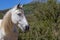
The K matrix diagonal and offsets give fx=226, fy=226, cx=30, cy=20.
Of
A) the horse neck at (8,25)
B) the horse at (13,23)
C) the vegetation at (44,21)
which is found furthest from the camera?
the vegetation at (44,21)

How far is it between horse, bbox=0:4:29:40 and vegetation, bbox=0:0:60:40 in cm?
740

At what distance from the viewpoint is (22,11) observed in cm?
402

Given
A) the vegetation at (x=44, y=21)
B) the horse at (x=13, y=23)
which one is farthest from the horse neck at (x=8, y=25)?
the vegetation at (x=44, y=21)

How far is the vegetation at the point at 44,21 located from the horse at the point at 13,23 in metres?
7.40

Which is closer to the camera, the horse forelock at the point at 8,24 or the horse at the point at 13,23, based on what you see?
the horse at the point at 13,23

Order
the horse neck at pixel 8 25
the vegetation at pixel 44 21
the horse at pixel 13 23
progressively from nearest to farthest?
the horse at pixel 13 23 < the horse neck at pixel 8 25 < the vegetation at pixel 44 21

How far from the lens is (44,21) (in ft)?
49.2

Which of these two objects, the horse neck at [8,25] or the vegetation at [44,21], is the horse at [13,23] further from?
the vegetation at [44,21]

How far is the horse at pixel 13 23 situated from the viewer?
4008mm

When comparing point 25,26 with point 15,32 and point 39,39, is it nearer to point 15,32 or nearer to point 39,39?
point 15,32

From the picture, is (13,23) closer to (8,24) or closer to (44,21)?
(8,24)

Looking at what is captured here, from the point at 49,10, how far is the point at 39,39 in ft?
24.9

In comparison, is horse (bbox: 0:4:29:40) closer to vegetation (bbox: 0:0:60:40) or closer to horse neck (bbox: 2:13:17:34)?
horse neck (bbox: 2:13:17:34)

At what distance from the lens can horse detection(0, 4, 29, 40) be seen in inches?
158
